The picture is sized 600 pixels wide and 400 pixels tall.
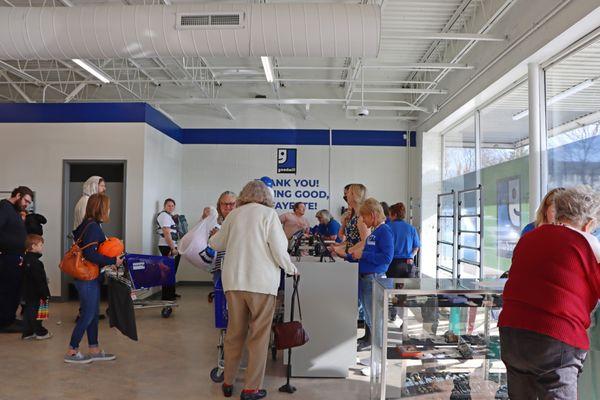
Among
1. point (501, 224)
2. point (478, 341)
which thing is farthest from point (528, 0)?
point (478, 341)

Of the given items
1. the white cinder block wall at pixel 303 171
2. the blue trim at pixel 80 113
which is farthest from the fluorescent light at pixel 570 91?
the blue trim at pixel 80 113

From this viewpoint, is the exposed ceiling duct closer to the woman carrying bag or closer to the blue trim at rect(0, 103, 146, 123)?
the woman carrying bag

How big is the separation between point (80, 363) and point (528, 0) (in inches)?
232

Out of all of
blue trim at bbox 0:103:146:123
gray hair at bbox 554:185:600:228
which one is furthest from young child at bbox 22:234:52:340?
gray hair at bbox 554:185:600:228

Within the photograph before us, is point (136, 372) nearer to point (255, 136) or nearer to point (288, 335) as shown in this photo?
point (288, 335)

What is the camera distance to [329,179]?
11.1 m

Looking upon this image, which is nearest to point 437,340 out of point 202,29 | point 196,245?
point 196,245

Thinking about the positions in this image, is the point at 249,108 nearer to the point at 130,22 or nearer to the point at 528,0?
the point at 130,22

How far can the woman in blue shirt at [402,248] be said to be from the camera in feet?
18.8

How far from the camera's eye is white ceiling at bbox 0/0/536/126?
7004mm

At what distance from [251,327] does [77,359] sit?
201 centimetres

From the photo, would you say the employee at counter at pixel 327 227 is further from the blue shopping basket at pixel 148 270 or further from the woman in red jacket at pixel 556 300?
the woman in red jacket at pixel 556 300

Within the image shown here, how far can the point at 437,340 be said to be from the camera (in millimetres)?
3404

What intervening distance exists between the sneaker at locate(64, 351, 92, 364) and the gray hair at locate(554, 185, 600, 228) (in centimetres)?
422
